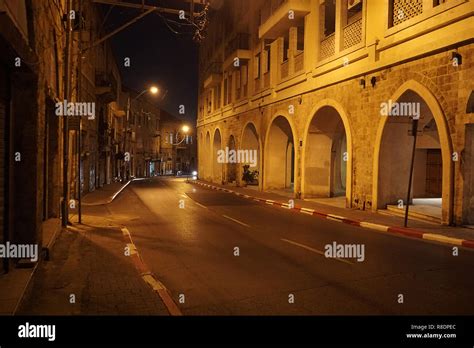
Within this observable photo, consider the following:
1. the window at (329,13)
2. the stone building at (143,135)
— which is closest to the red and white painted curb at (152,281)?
the window at (329,13)

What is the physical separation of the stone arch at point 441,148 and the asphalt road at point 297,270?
2.49m

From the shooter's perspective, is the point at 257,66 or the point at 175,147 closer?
the point at 257,66

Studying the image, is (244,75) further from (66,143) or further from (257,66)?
(66,143)

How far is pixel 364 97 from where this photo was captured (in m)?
17.5

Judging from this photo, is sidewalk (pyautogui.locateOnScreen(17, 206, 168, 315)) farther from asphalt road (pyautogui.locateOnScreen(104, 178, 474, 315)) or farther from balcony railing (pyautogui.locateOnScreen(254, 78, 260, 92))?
balcony railing (pyautogui.locateOnScreen(254, 78, 260, 92))

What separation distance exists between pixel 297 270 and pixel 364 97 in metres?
11.5

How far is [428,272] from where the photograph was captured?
7.70m

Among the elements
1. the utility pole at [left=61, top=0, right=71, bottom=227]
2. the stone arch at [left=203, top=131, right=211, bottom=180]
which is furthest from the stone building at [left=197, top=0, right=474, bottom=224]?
the stone arch at [left=203, top=131, right=211, bottom=180]

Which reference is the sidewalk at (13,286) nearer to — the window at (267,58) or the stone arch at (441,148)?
the stone arch at (441,148)

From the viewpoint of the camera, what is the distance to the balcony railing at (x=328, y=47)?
20.2m

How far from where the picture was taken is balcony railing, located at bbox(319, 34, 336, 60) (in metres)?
20.2

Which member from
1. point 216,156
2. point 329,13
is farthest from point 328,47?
point 216,156

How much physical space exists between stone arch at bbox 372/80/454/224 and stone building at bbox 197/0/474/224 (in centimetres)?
4
